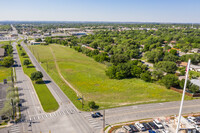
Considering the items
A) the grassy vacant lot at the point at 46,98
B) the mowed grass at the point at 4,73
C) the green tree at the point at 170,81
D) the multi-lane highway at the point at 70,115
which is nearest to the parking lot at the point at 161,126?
the multi-lane highway at the point at 70,115

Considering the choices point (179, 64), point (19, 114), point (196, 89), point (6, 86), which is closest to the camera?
point (19, 114)

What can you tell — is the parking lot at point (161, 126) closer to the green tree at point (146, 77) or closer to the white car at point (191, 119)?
the white car at point (191, 119)

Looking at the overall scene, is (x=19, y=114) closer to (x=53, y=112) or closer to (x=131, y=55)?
(x=53, y=112)

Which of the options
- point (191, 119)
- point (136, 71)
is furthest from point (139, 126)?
point (136, 71)

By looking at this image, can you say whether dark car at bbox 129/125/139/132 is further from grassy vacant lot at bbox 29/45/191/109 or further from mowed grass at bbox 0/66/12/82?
mowed grass at bbox 0/66/12/82

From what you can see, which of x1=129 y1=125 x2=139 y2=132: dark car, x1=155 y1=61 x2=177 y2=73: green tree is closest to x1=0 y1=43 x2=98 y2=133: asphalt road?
x1=129 y1=125 x2=139 y2=132: dark car

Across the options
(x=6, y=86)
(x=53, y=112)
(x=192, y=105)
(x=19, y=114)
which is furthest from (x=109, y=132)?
(x=6, y=86)

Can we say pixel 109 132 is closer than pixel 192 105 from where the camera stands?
Yes

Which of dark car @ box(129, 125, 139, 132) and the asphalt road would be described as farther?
the asphalt road

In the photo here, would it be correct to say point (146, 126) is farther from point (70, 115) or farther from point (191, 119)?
point (70, 115)

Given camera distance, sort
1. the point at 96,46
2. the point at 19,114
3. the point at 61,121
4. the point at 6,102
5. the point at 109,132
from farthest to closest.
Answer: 1. the point at 96,46
2. the point at 6,102
3. the point at 19,114
4. the point at 61,121
5. the point at 109,132

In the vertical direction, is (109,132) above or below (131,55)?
below
